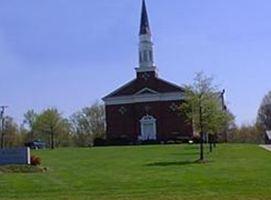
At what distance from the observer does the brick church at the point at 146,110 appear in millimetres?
79750

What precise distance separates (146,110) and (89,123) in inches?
1538

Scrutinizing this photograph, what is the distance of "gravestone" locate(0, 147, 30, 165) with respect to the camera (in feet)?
104

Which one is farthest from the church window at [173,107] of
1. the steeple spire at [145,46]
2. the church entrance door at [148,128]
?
the steeple spire at [145,46]

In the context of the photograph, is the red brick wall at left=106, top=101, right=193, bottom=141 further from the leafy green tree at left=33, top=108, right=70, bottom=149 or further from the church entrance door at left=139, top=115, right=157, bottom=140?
the leafy green tree at left=33, top=108, right=70, bottom=149

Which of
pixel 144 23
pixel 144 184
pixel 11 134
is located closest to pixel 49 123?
pixel 144 23

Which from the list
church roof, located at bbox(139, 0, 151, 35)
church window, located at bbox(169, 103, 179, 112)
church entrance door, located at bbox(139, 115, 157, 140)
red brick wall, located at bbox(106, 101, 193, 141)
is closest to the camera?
church window, located at bbox(169, 103, 179, 112)

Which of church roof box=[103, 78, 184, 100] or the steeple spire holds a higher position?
the steeple spire

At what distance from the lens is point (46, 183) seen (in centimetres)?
2331

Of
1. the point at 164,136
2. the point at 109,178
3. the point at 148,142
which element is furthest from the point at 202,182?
the point at 164,136

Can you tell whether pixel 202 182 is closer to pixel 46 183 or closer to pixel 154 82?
pixel 46 183

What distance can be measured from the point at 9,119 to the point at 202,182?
321 feet

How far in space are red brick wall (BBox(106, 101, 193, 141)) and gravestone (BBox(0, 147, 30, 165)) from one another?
47.6 meters

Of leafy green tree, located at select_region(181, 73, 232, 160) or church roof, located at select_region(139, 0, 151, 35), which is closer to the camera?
leafy green tree, located at select_region(181, 73, 232, 160)

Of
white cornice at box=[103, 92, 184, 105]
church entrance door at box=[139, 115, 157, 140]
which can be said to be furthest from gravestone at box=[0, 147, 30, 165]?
white cornice at box=[103, 92, 184, 105]
